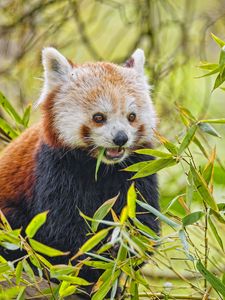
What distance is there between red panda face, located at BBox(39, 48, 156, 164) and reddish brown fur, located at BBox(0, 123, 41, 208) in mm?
188

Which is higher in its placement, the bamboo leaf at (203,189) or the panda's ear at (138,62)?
the panda's ear at (138,62)

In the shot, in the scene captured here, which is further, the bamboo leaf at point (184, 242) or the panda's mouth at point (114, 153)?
the panda's mouth at point (114, 153)

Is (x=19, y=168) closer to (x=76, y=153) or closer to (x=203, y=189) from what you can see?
(x=76, y=153)

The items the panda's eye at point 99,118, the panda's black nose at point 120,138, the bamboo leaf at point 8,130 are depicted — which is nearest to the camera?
the panda's black nose at point 120,138

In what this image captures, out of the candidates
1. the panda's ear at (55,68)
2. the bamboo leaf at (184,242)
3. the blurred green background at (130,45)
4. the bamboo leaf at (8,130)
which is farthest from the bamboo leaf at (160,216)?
the blurred green background at (130,45)

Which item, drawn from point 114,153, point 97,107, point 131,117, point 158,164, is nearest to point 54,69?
point 97,107

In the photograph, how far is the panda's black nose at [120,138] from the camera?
321cm

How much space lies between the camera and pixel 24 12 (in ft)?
16.9

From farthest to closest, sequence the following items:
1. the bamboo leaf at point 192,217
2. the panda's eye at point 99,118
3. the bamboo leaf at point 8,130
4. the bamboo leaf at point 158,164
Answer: the bamboo leaf at point 8,130 < the panda's eye at point 99,118 < the bamboo leaf at point 158,164 < the bamboo leaf at point 192,217

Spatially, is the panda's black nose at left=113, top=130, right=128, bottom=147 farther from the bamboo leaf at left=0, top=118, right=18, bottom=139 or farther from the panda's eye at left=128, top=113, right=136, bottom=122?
the bamboo leaf at left=0, top=118, right=18, bottom=139

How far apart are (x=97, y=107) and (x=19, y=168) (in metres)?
0.52

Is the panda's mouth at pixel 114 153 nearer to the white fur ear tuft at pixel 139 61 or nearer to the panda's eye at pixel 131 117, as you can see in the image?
the panda's eye at pixel 131 117

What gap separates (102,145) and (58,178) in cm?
29

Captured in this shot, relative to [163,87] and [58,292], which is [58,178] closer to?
[58,292]
